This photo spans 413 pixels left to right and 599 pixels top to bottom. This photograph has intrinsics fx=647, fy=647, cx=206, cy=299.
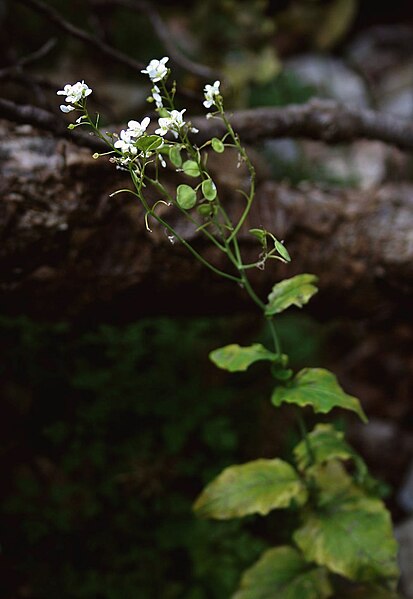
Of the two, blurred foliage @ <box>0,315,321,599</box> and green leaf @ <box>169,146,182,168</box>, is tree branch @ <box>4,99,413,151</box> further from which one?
blurred foliage @ <box>0,315,321,599</box>

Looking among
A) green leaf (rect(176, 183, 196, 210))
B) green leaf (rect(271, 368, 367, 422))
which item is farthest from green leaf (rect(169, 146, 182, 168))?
green leaf (rect(271, 368, 367, 422))

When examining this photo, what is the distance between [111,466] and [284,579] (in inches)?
31.7

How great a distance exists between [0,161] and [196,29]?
10.2ft

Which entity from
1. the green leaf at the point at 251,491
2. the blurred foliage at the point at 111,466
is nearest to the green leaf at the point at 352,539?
the green leaf at the point at 251,491

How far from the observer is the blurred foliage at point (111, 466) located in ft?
7.23

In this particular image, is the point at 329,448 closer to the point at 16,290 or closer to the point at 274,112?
the point at 16,290

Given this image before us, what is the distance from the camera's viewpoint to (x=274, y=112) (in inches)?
88.7

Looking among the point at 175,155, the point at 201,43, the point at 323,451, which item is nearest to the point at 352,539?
the point at 323,451

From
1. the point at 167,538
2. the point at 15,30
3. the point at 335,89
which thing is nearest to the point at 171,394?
the point at 167,538

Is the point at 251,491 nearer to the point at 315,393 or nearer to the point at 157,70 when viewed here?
the point at 315,393

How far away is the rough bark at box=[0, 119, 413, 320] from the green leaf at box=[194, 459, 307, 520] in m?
0.58

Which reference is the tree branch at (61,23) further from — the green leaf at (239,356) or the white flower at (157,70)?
the green leaf at (239,356)

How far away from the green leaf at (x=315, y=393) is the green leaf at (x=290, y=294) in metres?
0.19

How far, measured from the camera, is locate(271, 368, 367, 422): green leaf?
1528 mm
